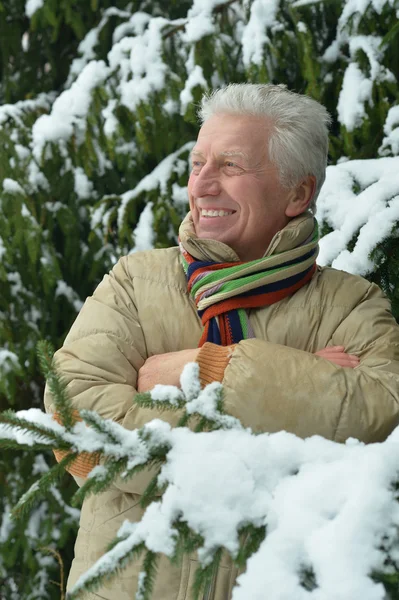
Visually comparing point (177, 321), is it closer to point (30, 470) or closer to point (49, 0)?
point (30, 470)

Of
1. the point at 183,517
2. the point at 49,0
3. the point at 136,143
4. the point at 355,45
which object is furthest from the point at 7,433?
the point at 49,0

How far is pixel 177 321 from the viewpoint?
188cm

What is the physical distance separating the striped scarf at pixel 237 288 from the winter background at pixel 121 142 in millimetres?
573

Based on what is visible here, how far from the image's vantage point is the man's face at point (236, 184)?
1.92 metres

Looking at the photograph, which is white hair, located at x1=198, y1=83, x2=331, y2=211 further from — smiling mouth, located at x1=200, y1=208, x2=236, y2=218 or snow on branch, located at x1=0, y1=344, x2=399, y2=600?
snow on branch, located at x1=0, y1=344, x2=399, y2=600

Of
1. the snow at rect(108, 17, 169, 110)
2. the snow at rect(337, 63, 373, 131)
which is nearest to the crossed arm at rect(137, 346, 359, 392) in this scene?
the snow at rect(337, 63, 373, 131)

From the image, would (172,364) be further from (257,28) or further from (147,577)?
(257,28)

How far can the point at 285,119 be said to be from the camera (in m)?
1.93

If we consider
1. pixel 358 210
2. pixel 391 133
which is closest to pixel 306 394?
pixel 358 210

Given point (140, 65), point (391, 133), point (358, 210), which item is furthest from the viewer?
point (140, 65)

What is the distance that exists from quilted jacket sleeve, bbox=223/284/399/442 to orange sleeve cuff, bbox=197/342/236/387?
0.02 metres

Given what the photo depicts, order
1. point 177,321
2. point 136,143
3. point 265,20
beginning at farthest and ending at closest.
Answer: point 136,143
point 265,20
point 177,321

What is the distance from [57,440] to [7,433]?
0.27 ft

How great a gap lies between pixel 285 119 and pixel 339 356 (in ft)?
1.93
